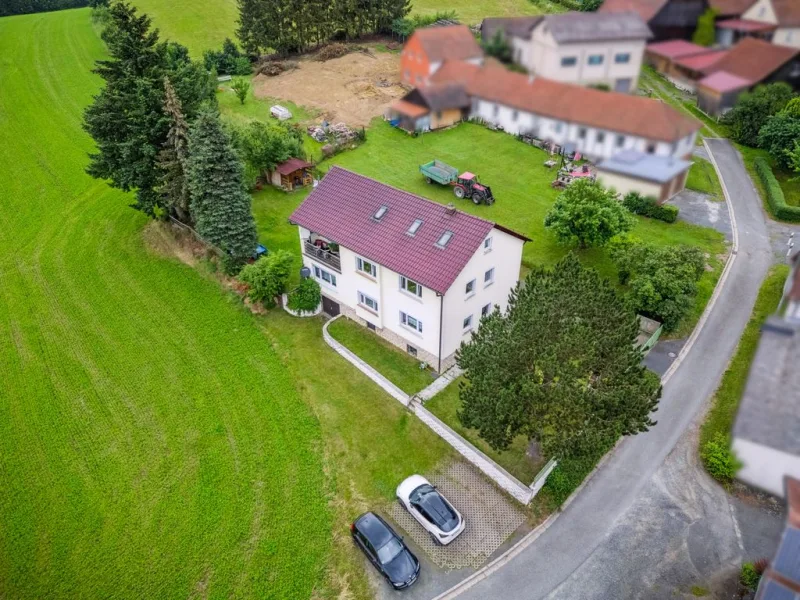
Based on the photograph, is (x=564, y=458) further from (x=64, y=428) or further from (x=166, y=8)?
(x=166, y=8)

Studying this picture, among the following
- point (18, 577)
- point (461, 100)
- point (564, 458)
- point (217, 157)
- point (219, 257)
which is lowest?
point (18, 577)

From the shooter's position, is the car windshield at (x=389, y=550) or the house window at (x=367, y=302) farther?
the house window at (x=367, y=302)

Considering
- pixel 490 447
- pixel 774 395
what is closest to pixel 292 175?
pixel 490 447

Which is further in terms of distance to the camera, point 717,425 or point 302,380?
point 302,380

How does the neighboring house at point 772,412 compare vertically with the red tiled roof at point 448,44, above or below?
below

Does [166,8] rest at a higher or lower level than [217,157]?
higher

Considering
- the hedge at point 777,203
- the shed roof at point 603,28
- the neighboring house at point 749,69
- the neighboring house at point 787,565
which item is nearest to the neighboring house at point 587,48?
the shed roof at point 603,28

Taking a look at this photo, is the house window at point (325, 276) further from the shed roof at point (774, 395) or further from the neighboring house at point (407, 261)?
the shed roof at point (774, 395)

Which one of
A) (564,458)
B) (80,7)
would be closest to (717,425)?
(564,458)

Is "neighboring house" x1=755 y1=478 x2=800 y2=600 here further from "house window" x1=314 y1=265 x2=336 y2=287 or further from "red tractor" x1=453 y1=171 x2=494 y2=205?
A: "red tractor" x1=453 y1=171 x2=494 y2=205
